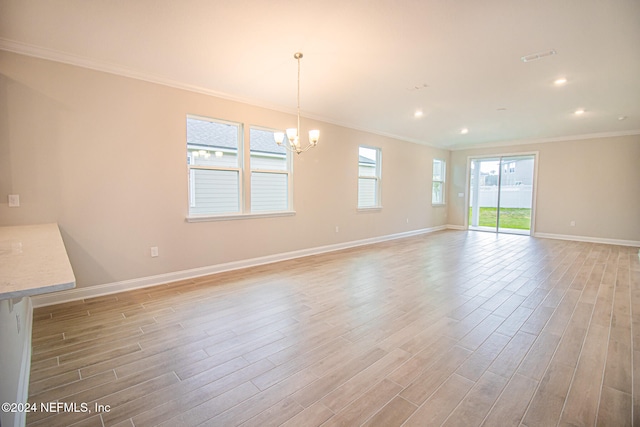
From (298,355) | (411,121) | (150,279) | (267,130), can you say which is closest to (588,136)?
(411,121)

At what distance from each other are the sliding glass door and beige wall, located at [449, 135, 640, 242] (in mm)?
381

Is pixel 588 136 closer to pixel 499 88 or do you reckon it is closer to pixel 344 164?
pixel 499 88

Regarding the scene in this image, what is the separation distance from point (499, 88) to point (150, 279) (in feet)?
17.8

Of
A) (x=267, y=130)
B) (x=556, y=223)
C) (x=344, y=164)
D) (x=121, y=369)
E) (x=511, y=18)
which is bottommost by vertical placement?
(x=121, y=369)

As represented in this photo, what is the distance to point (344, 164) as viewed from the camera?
612cm

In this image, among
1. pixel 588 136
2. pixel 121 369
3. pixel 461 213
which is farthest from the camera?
pixel 461 213

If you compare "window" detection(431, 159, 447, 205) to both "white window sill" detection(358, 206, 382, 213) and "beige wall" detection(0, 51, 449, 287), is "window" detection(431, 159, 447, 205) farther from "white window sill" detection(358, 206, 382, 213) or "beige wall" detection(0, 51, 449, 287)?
"beige wall" detection(0, 51, 449, 287)

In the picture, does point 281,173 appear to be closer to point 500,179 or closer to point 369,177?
point 369,177

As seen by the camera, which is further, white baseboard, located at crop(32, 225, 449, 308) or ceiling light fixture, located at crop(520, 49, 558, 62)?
white baseboard, located at crop(32, 225, 449, 308)

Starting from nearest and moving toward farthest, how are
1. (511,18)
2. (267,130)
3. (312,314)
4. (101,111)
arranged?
1. (511,18)
2. (312,314)
3. (101,111)
4. (267,130)

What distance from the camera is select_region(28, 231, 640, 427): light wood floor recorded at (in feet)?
5.37

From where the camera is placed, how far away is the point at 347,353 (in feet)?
7.25

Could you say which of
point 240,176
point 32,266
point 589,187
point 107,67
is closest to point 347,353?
point 32,266

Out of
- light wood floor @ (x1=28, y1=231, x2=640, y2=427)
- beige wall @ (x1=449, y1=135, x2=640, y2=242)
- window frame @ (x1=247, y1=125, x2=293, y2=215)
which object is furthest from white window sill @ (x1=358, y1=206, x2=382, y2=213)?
beige wall @ (x1=449, y1=135, x2=640, y2=242)
